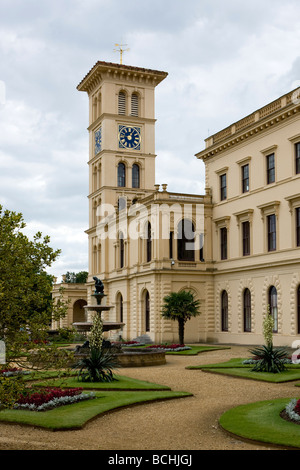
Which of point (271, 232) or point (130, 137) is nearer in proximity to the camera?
point (271, 232)

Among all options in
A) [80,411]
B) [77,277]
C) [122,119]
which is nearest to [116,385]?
[80,411]

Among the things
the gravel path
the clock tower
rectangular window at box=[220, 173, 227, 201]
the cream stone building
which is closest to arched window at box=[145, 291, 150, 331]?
the cream stone building

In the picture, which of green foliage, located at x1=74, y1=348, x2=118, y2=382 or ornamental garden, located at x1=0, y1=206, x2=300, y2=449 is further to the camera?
green foliage, located at x1=74, y1=348, x2=118, y2=382

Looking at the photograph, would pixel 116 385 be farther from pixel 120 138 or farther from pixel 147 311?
pixel 120 138

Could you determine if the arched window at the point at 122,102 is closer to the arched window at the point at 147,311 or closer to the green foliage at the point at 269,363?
the arched window at the point at 147,311

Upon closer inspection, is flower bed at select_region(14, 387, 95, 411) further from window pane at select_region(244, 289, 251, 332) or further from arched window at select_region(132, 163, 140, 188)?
arched window at select_region(132, 163, 140, 188)

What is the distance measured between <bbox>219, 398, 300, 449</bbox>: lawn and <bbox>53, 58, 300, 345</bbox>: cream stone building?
17.0 meters

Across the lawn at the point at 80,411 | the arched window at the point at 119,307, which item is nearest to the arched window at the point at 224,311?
the arched window at the point at 119,307

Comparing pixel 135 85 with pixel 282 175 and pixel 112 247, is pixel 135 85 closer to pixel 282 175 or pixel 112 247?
pixel 112 247

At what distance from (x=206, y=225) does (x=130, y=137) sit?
17732mm

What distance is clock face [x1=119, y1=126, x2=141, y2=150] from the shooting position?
58.0 meters

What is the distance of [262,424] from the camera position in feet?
38.4

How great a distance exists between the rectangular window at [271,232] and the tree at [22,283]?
89.4ft

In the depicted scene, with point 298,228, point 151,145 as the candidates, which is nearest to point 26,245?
point 298,228
